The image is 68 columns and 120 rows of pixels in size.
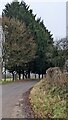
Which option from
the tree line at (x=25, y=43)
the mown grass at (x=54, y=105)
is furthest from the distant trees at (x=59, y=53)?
the mown grass at (x=54, y=105)

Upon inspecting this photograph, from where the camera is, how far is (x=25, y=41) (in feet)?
154

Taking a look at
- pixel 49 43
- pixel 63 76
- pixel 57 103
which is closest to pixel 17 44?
pixel 49 43

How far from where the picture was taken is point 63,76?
53.9 ft

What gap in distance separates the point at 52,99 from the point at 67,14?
411 inches

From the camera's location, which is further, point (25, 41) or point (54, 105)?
point (25, 41)

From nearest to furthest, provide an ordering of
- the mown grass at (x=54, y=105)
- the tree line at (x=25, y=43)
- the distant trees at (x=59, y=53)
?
the mown grass at (x=54, y=105), the distant trees at (x=59, y=53), the tree line at (x=25, y=43)

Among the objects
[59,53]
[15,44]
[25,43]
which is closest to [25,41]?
[25,43]

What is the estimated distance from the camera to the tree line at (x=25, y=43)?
150 feet

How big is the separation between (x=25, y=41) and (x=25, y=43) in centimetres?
29

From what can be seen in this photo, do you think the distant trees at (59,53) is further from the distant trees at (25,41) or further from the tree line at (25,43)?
the distant trees at (25,41)

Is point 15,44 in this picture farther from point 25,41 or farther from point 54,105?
point 54,105

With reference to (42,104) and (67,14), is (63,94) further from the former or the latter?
(67,14)

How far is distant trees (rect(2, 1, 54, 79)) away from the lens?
45.7m

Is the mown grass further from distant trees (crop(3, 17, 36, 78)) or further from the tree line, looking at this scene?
distant trees (crop(3, 17, 36, 78))
